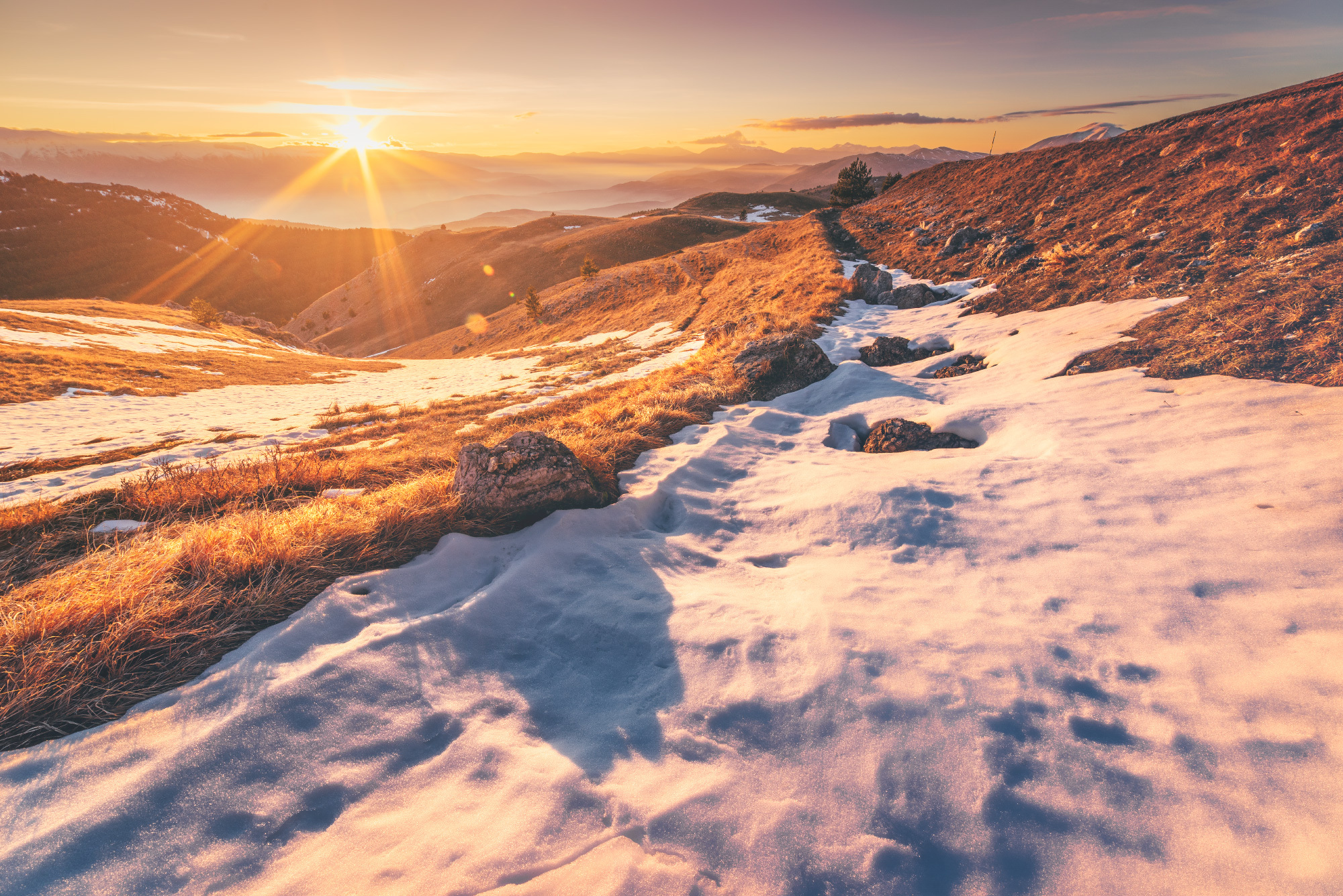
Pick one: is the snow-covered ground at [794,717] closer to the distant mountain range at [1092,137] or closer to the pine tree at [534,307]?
the distant mountain range at [1092,137]

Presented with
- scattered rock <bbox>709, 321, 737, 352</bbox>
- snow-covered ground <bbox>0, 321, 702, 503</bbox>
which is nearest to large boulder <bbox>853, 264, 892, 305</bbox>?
scattered rock <bbox>709, 321, 737, 352</bbox>

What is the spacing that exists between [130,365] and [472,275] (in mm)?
55918

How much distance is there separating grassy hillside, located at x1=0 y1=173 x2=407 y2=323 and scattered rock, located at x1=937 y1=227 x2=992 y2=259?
146611 mm

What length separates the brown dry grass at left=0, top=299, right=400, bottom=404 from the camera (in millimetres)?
17250

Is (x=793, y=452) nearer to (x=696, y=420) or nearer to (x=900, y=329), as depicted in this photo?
(x=696, y=420)

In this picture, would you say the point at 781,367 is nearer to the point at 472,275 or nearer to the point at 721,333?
the point at 721,333

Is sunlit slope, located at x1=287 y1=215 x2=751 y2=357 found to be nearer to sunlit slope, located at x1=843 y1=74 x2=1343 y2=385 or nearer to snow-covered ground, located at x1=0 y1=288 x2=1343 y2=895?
sunlit slope, located at x1=843 y1=74 x2=1343 y2=385

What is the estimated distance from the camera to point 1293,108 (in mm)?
12953

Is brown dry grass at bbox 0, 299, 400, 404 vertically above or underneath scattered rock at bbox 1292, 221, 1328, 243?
underneath

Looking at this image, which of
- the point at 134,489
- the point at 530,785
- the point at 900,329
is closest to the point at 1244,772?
the point at 530,785

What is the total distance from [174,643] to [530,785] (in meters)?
2.24

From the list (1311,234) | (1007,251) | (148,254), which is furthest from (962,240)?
(148,254)

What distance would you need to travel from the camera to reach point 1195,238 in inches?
400

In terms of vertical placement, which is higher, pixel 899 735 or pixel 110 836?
pixel 110 836
